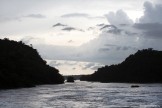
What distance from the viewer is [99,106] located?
272ft

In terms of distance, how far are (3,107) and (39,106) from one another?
26.6ft

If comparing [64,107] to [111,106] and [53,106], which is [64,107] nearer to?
[53,106]

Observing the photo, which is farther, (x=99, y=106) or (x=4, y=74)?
(x=4, y=74)

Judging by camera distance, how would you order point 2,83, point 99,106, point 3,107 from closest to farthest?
point 3,107 < point 99,106 < point 2,83

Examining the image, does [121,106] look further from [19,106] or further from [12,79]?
[12,79]

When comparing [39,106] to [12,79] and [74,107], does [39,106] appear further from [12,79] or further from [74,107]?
[12,79]

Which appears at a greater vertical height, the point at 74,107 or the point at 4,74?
the point at 4,74

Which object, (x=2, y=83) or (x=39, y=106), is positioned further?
(x=2, y=83)

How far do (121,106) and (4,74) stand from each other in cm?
12472

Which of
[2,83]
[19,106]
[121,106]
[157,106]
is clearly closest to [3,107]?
[19,106]

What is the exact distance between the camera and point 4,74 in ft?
653

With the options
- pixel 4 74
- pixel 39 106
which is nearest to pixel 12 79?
pixel 4 74

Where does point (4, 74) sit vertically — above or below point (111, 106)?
above

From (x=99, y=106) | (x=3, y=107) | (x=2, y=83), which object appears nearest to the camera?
(x=3, y=107)
